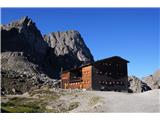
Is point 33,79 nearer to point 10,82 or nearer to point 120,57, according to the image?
point 10,82

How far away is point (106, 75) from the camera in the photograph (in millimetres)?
92125

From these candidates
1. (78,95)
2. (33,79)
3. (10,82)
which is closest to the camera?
(78,95)

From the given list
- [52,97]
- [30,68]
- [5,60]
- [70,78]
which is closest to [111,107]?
[52,97]

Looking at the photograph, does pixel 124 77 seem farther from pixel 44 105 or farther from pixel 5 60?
pixel 5 60

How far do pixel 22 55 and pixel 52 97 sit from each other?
124m

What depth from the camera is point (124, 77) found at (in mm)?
93750

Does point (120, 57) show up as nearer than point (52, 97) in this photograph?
No

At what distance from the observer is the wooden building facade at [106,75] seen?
298 feet

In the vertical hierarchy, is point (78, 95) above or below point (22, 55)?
below

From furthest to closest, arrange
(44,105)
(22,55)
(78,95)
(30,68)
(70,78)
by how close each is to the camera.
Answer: (22,55) → (30,68) → (70,78) → (78,95) → (44,105)

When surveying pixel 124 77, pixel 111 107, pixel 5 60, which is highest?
pixel 5 60

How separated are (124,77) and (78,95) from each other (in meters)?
25.4

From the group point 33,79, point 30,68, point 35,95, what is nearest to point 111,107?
point 35,95

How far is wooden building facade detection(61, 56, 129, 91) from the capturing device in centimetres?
9094
